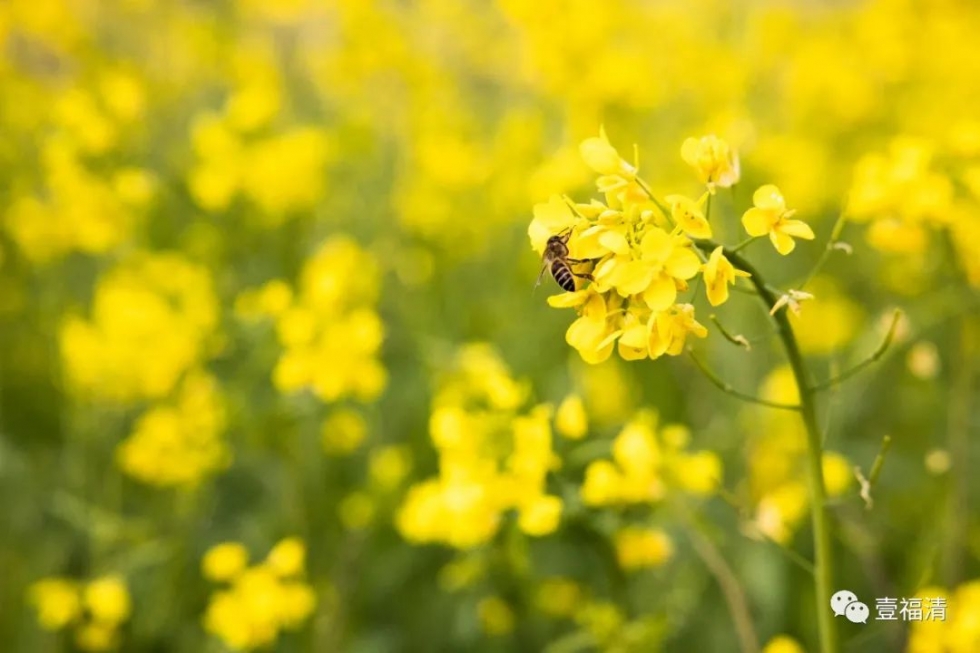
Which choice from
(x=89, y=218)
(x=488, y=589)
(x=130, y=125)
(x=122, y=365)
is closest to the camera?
(x=488, y=589)

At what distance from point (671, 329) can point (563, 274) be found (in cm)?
16

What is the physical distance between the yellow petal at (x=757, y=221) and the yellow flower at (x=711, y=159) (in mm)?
43

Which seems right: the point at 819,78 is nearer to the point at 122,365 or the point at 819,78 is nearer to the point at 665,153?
the point at 665,153

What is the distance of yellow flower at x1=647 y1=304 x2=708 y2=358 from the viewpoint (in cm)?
67

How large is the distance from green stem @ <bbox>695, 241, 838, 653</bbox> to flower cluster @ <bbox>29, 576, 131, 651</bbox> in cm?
110

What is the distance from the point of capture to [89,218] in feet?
6.49

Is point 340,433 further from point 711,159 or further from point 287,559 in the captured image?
point 711,159

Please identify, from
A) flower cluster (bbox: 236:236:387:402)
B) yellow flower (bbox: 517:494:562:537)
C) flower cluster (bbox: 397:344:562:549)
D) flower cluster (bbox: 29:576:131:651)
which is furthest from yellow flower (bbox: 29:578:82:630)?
yellow flower (bbox: 517:494:562:537)

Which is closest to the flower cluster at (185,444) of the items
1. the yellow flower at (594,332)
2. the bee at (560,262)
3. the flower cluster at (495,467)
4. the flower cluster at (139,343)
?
the flower cluster at (139,343)

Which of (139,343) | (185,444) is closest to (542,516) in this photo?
(185,444)

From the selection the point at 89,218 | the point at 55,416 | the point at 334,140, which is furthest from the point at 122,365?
the point at 334,140

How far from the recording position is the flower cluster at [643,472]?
3.51 feet

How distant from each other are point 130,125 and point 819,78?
8.12 ft

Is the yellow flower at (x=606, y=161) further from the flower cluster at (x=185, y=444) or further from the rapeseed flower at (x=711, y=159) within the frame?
the flower cluster at (x=185, y=444)
